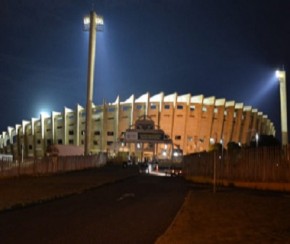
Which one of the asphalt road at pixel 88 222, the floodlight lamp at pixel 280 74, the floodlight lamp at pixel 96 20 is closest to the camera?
the asphalt road at pixel 88 222

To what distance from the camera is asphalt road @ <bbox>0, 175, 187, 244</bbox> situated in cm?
893

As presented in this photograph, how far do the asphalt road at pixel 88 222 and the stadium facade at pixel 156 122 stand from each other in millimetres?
83963

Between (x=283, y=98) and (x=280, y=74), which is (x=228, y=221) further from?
(x=283, y=98)

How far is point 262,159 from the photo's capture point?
21.2 metres

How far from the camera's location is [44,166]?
114 feet

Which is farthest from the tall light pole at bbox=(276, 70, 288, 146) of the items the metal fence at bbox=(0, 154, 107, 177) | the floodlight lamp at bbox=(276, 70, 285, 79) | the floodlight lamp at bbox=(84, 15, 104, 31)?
the floodlight lamp at bbox=(84, 15, 104, 31)

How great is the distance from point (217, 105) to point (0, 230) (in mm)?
98629

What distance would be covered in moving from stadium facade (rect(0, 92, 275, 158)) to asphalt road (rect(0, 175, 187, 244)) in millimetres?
83963

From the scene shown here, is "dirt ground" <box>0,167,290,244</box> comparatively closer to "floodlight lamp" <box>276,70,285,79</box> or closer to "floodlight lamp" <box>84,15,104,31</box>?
"floodlight lamp" <box>276,70,285,79</box>

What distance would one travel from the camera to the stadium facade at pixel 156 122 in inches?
4006

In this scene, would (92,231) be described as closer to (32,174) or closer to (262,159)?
(262,159)

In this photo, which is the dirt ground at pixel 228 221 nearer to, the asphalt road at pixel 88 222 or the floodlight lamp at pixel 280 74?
the asphalt road at pixel 88 222

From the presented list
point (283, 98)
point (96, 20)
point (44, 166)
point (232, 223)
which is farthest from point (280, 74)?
point (232, 223)

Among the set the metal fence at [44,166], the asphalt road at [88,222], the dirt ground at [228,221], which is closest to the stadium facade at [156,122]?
the metal fence at [44,166]
